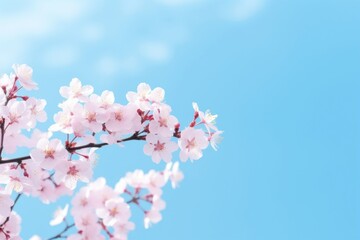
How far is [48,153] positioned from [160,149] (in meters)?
0.87

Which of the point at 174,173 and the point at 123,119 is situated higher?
the point at 174,173

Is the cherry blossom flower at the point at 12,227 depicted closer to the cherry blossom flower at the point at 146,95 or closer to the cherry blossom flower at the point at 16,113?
the cherry blossom flower at the point at 16,113

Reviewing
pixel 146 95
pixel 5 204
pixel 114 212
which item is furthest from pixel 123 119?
pixel 114 212

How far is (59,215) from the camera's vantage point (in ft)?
23.7

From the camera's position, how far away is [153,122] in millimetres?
3895

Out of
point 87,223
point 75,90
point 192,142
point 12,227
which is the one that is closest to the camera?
point 192,142

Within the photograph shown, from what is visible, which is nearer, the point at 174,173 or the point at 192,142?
the point at 192,142

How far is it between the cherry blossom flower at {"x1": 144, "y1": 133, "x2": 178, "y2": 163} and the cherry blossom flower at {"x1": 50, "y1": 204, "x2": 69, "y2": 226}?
Answer: 3.40 meters

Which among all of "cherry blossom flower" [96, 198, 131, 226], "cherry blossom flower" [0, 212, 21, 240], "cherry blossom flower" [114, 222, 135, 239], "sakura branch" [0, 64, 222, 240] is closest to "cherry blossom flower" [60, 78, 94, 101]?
"sakura branch" [0, 64, 222, 240]

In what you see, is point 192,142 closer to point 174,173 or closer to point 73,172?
point 73,172

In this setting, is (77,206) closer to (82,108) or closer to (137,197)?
(137,197)

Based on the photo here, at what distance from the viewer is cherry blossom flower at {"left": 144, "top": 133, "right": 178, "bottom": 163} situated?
→ 4047mm

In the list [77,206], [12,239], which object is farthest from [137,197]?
[12,239]

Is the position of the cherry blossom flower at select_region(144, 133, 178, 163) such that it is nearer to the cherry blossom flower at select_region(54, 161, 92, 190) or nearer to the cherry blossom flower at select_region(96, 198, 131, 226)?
the cherry blossom flower at select_region(54, 161, 92, 190)
